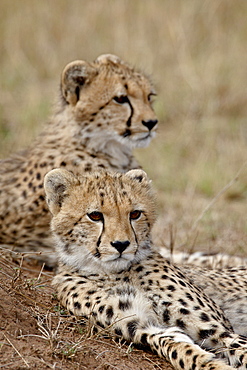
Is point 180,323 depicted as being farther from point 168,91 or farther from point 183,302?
point 168,91

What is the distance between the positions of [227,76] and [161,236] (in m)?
4.26

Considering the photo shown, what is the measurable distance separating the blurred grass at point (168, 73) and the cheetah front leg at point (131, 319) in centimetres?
264

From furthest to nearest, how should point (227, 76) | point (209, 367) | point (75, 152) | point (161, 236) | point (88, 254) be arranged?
point (227, 76), point (161, 236), point (75, 152), point (88, 254), point (209, 367)

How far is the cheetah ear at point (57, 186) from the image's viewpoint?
371 cm

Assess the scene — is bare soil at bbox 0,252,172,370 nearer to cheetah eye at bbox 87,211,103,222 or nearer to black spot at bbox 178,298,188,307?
black spot at bbox 178,298,188,307

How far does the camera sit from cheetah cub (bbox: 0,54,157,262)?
4.66 metres

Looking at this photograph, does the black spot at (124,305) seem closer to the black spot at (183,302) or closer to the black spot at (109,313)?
the black spot at (109,313)

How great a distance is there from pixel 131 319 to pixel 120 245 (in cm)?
35

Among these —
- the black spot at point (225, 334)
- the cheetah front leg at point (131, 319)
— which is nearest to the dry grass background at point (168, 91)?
the cheetah front leg at point (131, 319)

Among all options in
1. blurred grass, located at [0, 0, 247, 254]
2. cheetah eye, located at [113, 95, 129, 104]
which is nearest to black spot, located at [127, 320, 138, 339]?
cheetah eye, located at [113, 95, 129, 104]

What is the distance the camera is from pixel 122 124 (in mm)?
4789

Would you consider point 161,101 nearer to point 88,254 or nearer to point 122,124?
point 122,124

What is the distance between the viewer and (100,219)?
3479 millimetres

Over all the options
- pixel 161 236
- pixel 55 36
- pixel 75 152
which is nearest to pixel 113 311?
pixel 75 152
